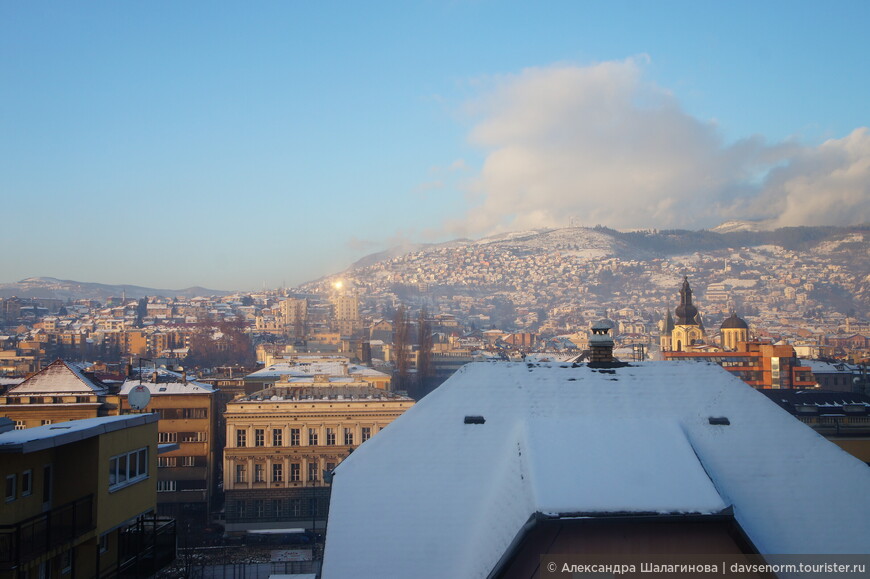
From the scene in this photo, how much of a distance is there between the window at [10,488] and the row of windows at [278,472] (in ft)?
62.7

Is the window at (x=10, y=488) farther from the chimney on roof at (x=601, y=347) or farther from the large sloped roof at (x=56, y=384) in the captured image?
the large sloped roof at (x=56, y=384)

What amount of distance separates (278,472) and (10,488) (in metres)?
19.5

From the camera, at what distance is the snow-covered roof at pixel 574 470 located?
766 centimetres

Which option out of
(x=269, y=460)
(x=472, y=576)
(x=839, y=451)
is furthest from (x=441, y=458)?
(x=269, y=460)

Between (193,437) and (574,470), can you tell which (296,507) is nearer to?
(193,437)

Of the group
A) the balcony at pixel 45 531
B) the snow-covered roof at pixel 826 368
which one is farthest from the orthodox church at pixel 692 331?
the balcony at pixel 45 531

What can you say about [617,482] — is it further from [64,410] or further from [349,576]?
[64,410]

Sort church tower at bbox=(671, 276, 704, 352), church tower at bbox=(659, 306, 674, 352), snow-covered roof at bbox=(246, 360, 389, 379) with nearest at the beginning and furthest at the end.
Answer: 1. snow-covered roof at bbox=(246, 360, 389, 379)
2. church tower at bbox=(671, 276, 704, 352)
3. church tower at bbox=(659, 306, 674, 352)

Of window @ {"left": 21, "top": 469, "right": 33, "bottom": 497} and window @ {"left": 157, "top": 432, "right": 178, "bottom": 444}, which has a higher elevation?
window @ {"left": 21, "top": 469, "right": 33, "bottom": 497}

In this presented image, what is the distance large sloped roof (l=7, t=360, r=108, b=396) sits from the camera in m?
27.1

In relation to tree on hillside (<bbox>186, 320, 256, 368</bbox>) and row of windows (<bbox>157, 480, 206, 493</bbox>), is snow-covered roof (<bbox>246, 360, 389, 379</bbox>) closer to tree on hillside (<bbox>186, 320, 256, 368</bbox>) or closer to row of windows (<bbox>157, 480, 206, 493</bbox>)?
row of windows (<bbox>157, 480, 206, 493</bbox>)

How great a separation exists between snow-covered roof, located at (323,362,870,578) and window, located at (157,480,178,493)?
794 inches

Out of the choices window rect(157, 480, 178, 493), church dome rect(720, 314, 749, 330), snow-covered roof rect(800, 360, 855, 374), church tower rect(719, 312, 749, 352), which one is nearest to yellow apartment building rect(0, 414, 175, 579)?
window rect(157, 480, 178, 493)

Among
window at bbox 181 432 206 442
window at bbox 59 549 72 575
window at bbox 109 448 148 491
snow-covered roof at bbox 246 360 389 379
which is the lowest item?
window at bbox 181 432 206 442
